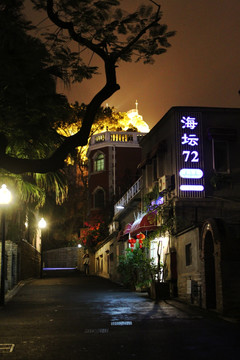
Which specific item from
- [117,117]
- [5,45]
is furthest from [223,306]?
[117,117]

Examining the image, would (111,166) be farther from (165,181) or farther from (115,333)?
(115,333)

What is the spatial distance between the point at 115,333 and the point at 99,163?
3234 centimetres

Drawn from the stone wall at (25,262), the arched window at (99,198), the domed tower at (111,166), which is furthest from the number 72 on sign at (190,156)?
the arched window at (99,198)

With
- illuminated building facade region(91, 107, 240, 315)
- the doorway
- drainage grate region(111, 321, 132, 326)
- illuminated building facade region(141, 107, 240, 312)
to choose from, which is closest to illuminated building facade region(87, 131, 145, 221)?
illuminated building facade region(91, 107, 240, 315)

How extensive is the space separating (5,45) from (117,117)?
35.5 meters

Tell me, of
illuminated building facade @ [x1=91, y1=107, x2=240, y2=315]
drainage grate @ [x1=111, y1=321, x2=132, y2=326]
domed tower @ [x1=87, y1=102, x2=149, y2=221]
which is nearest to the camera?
drainage grate @ [x1=111, y1=321, x2=132, y2=326]

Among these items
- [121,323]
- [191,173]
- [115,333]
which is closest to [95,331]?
[115,333]

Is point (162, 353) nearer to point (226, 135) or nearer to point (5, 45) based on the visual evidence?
point (5, 45)

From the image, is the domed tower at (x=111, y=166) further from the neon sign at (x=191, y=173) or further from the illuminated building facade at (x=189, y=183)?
the neon sign at (x=191, y=173)

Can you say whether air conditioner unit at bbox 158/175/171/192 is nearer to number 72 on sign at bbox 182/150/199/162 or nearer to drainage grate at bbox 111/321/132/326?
number 72 on sign at bbox 182/150/199/162

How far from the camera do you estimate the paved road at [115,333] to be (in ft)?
26.7

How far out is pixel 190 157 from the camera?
20.7 metres

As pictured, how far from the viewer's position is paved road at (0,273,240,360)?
8125 millimetres

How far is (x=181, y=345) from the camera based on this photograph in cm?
872
